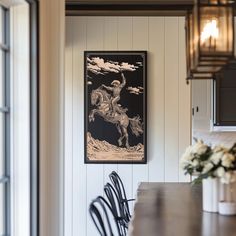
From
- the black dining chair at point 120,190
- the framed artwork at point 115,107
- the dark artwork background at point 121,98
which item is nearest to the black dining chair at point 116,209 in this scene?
the black dining chair at point 120,190

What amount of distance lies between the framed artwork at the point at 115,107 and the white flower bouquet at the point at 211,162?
2395 millimetres

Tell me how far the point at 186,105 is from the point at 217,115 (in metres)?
0.36

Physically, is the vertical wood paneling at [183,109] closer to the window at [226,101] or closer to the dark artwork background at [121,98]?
the window at [226,101]

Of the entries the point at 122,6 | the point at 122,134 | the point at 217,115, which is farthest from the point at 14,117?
the point at 217,115

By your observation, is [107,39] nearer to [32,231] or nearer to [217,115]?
[217,115]

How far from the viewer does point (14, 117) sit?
8.79 feet

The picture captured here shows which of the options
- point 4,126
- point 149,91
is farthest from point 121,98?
point 4,126

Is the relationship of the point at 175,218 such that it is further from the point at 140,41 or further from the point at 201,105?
the point at 140,41

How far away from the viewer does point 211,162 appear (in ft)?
8.36

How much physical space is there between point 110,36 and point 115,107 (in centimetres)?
79

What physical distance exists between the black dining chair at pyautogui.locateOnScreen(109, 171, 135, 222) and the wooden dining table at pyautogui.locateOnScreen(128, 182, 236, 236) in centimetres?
109

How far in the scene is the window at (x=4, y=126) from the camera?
260cm

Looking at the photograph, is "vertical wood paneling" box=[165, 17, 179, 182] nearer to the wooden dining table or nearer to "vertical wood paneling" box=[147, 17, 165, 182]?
"vertical wood paneling" box=[147, 17, 165, 182]

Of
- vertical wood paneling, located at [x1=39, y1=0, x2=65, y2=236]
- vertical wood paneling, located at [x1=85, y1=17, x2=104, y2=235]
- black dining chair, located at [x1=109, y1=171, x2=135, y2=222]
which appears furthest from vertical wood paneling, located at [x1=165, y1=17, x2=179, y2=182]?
vertical wood paneling, located at [x1=39, y1=0, x2=65, y2=236]
